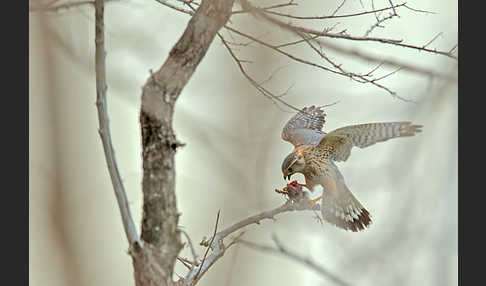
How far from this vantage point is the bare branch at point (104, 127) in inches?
61.0

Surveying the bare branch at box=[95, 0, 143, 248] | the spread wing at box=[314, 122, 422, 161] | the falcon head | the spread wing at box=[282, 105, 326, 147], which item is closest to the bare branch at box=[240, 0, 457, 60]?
the spread wing at box=[314, 122, 422, 161]

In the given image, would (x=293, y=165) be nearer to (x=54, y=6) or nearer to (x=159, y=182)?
(x=159, y=182)

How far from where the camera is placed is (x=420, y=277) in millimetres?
1713

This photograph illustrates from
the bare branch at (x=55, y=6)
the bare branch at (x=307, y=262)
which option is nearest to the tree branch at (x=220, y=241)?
the bare branch at (x=307, y=262)

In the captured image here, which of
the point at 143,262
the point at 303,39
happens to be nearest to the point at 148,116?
the point at 143,262

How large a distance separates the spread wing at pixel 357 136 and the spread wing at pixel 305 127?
257 millimetres

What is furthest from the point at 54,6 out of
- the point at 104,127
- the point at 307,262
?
the point at 307,262

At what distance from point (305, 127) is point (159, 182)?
121 cm

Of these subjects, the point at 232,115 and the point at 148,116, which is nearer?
the point at 148,116

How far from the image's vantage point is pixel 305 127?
271 cm

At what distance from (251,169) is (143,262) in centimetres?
65

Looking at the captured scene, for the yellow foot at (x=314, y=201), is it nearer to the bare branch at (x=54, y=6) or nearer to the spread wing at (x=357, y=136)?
the spread wing at (x=357, y=136)

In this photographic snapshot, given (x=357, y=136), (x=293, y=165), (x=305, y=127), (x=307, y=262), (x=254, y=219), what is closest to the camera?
(x=307, y=262)

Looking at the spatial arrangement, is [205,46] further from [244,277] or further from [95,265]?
[95,265]
